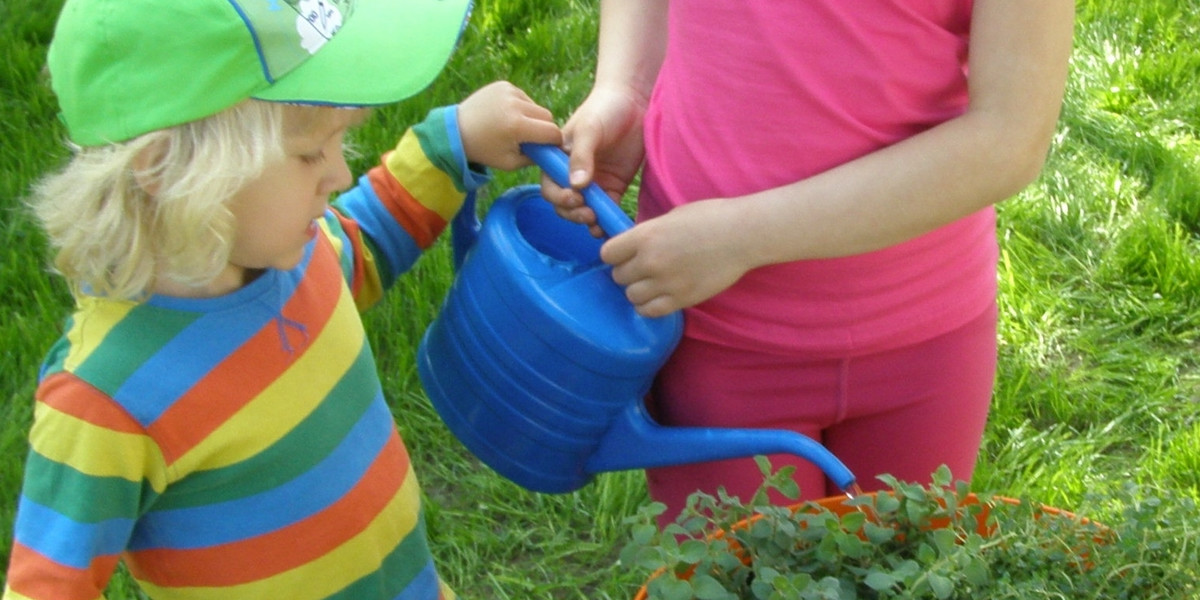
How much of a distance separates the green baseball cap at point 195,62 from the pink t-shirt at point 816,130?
1.01 ft

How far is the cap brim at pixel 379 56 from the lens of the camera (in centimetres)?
106

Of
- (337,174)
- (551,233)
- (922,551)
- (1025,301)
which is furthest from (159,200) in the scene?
(1025,301)

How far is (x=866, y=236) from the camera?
1157mm

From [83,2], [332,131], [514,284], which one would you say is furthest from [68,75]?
[514,284]

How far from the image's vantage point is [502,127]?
133 centimetres

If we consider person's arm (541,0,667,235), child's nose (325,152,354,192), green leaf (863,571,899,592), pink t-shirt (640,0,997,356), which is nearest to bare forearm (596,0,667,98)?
person's arm (541,0,667,235)

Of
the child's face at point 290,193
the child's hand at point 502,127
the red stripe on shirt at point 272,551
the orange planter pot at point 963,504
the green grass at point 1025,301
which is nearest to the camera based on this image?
the orange planter pot at point 963,504

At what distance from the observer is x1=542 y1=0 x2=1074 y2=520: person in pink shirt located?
1.14m

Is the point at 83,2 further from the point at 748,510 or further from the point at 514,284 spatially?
the point at 748,510

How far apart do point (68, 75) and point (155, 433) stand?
30 cm

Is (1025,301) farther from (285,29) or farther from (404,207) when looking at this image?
(285,29)

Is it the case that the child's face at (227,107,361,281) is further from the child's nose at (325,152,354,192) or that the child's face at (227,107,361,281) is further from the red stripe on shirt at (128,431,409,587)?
the red stripe on shirt at (128,431,409,587)

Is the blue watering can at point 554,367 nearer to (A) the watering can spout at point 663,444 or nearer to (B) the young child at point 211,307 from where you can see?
(A) the watering can spout at point 663,444

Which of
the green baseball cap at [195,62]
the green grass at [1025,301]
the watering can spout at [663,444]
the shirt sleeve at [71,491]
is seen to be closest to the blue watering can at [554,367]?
the watering can spout at [663,444]
